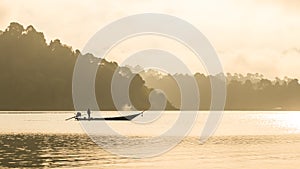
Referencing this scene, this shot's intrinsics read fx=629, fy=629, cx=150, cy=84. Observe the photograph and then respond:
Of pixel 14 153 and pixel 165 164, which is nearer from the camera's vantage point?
pixel 165 164

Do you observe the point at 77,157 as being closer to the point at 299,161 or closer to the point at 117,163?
the point at 117,163

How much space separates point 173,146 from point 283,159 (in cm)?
2952

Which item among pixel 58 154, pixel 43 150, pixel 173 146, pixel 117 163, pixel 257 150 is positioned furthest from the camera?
pixel 173 146

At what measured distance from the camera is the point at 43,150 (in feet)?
338

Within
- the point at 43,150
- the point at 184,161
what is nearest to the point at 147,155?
the point at 184,161

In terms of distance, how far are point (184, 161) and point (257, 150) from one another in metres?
26.4

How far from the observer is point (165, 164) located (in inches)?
3275

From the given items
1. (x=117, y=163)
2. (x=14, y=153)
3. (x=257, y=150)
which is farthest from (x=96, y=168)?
(x=257, y=150)

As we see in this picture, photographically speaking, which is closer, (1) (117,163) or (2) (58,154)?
(1) (117,163)

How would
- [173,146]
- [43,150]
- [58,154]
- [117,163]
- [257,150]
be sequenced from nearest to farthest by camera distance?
[117,163] < [58,154] < [43,150] < [257,150] < [173,146]

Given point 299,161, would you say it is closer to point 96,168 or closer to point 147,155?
point 147,155

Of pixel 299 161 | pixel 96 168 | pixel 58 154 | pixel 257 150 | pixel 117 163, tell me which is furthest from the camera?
pixel 257 150

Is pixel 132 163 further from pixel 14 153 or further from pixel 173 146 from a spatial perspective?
pixel 173 146

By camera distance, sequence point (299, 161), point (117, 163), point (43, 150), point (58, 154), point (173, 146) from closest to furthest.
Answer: point (117, 163)
point (299, 161)
point (58, 154)
point (43, 150)
point (173, 146)
